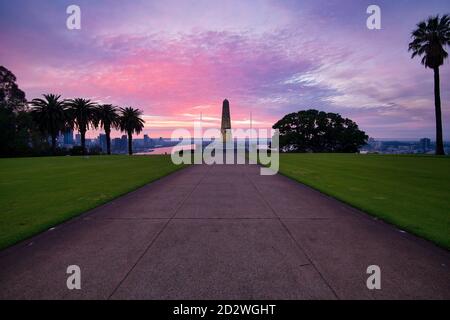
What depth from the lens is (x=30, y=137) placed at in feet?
182

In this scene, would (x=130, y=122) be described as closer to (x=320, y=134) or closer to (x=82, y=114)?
(x=82, y=114)

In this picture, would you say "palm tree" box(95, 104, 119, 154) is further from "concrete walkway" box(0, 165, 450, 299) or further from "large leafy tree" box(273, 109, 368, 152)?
"concrete walkway" box(0, 165, 450, 299)

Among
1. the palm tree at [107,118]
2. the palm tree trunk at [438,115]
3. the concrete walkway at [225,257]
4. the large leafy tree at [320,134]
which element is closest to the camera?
the concrete walkway at [225,257]

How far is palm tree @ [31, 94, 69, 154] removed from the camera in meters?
49.6

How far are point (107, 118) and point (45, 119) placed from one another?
11.6 metres

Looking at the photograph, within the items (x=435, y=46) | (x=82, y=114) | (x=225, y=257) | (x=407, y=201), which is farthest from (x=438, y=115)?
(x=82, y=114)

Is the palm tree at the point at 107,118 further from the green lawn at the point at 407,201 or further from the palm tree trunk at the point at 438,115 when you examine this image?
the palm tree trunk at the point at 438,115

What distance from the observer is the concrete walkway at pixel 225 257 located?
3598 mm

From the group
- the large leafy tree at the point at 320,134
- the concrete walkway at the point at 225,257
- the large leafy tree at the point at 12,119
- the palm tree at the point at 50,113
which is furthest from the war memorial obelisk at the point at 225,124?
the concrete walkway at the point at 225,257

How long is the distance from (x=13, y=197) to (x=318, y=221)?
11.9m

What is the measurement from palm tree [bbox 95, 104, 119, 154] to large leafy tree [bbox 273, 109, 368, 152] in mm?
42801

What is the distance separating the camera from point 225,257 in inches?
183
